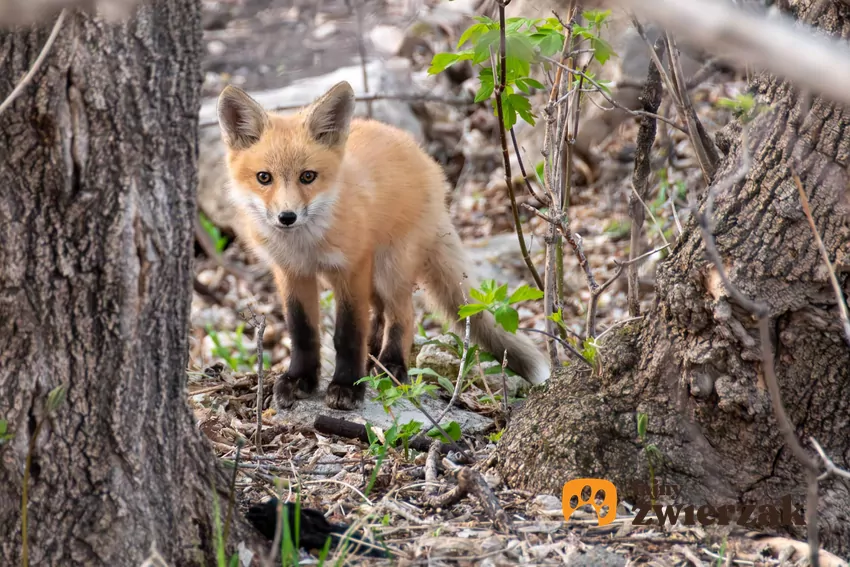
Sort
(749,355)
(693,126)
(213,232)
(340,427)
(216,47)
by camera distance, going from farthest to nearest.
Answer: (216,47) < (213,232) < (340,427) < (693,126) < (749,355)

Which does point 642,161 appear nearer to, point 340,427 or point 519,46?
point 519,46

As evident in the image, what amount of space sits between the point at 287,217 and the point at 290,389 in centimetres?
77

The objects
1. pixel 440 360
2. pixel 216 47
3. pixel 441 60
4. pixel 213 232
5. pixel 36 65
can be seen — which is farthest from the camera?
pixel 216 47

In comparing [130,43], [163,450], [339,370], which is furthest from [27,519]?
[339,370]

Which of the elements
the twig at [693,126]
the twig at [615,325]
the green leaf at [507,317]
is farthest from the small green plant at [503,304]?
the twig at [693,126]

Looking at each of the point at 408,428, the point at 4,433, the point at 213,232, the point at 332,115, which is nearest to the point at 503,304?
the point at 408,428

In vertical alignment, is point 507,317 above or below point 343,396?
above

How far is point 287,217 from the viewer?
3.37m

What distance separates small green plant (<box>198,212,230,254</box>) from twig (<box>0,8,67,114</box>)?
5.36 meters

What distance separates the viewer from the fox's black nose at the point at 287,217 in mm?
3373

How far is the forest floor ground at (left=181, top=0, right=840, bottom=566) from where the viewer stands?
81.9 inches

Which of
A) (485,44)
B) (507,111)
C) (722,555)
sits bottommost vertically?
(722,555)

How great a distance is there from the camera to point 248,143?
3.66 m

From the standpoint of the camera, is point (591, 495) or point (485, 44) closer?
point (591, 495)
